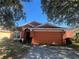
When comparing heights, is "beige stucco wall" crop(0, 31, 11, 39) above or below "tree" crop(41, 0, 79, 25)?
below

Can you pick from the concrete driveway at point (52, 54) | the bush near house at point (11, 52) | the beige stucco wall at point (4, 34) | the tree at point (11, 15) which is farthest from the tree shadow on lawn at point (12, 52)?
the beige stucco wall at point (4, 34)

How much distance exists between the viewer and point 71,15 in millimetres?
17703

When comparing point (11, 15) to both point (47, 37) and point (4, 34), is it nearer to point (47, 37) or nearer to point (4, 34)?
point (47, 37)

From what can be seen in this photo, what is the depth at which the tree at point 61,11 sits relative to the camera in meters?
15.9

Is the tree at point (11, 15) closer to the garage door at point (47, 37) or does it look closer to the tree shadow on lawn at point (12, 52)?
the tree shadow on lawn at point (12, 52)

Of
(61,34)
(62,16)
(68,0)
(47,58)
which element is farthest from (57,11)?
(61,34)

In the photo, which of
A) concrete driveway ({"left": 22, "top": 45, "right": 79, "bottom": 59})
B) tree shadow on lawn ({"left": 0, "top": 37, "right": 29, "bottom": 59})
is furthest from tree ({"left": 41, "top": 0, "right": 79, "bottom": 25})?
tree shadow on lawn ({"left": 0, "top": 37, "right": 29, "bottom": 59})

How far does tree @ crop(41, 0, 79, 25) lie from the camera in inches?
624

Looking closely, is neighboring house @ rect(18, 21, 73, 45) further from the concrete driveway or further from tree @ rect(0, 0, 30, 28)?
tree @ rect(0, 0, 30, 28)

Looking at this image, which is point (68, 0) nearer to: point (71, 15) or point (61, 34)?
point (71, 15)

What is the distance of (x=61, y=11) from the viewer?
16984 mm

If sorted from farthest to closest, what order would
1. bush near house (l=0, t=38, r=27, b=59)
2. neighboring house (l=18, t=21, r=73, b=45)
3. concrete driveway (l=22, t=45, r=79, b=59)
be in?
neighboring house (l=18, t=21, r=73, b=45) < concrete driveway (l=22, t=45, r=79, b=59) < bush near house (l=0, t=38, r=27, b=59)

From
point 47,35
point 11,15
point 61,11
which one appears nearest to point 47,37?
point 47,35

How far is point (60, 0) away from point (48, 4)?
1734 mm
